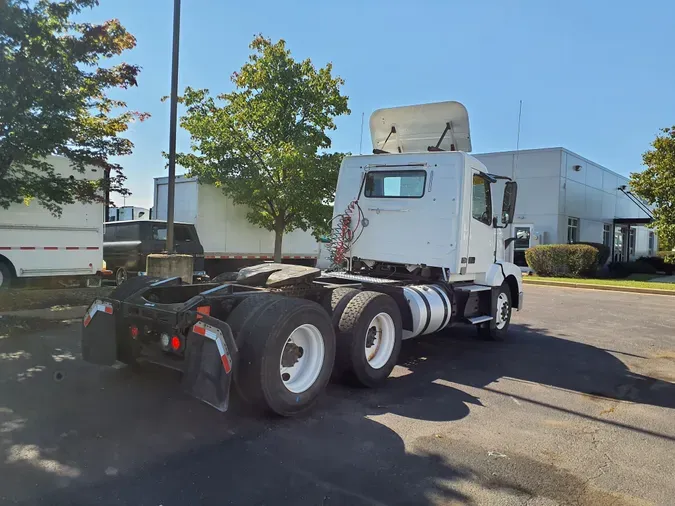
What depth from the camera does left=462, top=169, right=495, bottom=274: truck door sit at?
7.65 meters

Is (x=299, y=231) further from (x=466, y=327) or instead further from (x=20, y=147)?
(x=20, y=147)

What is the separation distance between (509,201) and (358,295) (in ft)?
12.4

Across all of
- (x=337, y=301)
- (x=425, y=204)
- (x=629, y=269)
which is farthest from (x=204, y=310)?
(x=629, y=269)

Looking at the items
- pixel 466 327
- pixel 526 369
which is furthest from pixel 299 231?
pixel 526 369

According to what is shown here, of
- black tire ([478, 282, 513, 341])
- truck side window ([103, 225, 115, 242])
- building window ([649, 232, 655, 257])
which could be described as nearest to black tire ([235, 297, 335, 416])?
black tire ([478, 282, 513, 341])

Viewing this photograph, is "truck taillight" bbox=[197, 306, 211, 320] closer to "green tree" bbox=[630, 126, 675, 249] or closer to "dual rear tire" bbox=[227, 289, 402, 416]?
"dual rear tire" bbox=[227, 289, 402, 416]

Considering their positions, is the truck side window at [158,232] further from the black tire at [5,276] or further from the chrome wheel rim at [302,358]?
the chrome wheel rim at [302,358]

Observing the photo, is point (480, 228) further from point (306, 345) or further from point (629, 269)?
point (629, 269)

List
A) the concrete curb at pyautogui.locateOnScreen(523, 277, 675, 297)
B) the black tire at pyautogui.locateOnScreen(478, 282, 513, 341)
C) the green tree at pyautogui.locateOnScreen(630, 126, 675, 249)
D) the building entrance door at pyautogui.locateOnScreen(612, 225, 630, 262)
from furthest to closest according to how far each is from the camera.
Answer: the building entrance door at pyautogui.locateOnScreen(612, 225, 630, 262) → the green tree at pyautogui.locateOnScreen(630, 126, 675, 249) → the concrete curb at pyautogui.locateOnScreen(523, 277, 675, 297) → the black tire at pyautogui.locateOnScreen(478, 282, 513, 341)

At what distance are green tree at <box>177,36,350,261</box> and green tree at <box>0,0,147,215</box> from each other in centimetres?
413

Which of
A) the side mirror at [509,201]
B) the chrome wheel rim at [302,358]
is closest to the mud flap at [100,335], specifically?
the chrome wheel rim at [302,358]

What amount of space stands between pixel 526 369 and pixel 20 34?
8490 mm

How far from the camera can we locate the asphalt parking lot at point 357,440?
327 centimetres

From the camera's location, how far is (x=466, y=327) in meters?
9.93
